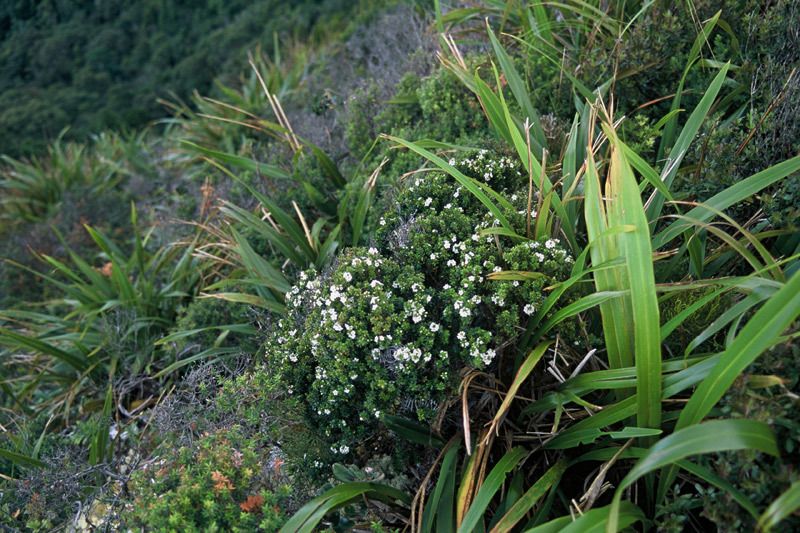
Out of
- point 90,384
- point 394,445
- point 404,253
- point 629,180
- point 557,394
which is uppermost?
point 629,180

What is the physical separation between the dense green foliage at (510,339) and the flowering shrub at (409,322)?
1 centimetres

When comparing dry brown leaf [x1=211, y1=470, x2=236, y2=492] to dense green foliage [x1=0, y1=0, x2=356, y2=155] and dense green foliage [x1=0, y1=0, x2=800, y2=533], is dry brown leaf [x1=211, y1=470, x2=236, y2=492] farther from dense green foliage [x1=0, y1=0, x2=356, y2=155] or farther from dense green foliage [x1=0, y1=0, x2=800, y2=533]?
dense green foliage [x1=0, y1=0, x2=356, y2=155]

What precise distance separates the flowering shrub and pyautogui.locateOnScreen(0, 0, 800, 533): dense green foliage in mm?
10

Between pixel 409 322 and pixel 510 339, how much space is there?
0.33m

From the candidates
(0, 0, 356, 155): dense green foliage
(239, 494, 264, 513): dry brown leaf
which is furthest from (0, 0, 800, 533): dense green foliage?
(0, 0, 356, 155): dense green foliage

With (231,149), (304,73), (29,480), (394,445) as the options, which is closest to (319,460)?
(394,445)

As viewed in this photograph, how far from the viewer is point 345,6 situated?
831 centimetres

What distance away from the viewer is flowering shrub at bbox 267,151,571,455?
2078 millimetres

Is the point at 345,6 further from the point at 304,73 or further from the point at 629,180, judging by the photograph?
the point at 629,180

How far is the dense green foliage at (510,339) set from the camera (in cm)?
177

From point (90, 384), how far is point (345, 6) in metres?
6.26

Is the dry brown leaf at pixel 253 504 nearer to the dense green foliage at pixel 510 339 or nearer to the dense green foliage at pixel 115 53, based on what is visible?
the dense green foliage at pixel 510 339

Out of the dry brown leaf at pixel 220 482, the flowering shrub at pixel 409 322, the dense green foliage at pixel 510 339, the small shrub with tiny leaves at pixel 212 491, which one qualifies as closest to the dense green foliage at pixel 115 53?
the dense green foliage at pixel 510 339

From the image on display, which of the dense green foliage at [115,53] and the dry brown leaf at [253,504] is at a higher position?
the dense green foliage at [115,53]
